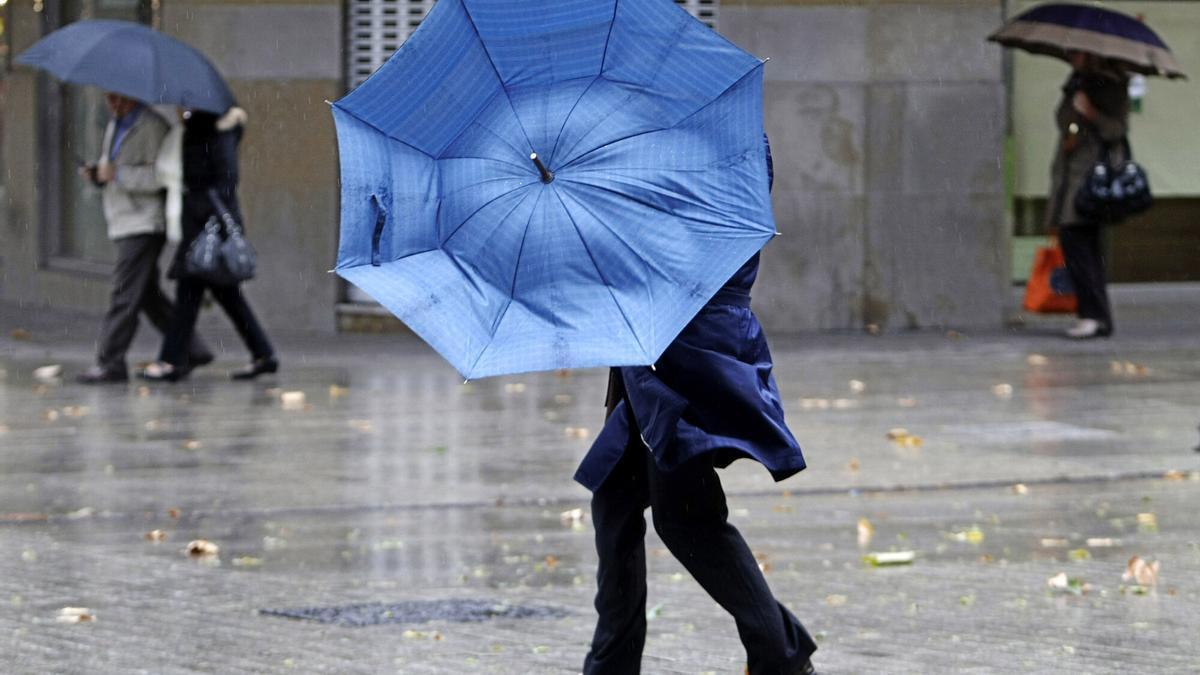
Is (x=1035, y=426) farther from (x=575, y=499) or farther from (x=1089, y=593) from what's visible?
(x=1089, y=593)

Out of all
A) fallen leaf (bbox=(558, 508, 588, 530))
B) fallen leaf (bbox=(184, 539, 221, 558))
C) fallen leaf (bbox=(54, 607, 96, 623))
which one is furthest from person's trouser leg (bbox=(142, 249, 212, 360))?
fallen leaf (bbox=(54, 607, 96, 623))

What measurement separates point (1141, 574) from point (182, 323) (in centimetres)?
700

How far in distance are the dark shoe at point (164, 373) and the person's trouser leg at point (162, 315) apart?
0.41ft

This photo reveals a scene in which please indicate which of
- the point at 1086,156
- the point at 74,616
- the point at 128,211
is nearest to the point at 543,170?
the point at 74,616

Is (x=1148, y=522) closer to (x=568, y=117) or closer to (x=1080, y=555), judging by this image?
(x=1080, y=555)

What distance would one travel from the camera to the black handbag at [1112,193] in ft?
47.4

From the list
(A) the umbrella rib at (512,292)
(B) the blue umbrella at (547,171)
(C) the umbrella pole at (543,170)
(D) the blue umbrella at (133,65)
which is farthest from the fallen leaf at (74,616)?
(D) the blue umbrella at (133,65)

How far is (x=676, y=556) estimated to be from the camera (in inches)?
206

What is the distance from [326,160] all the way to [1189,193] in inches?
258

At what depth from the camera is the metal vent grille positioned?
15742 mm

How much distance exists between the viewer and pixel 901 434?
10.6m

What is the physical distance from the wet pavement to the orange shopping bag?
1363 mm

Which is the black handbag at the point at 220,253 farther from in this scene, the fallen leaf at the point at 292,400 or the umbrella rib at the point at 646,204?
the umbrella rib at the point at 646,204

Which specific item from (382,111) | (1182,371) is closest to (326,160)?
(1182,371)
